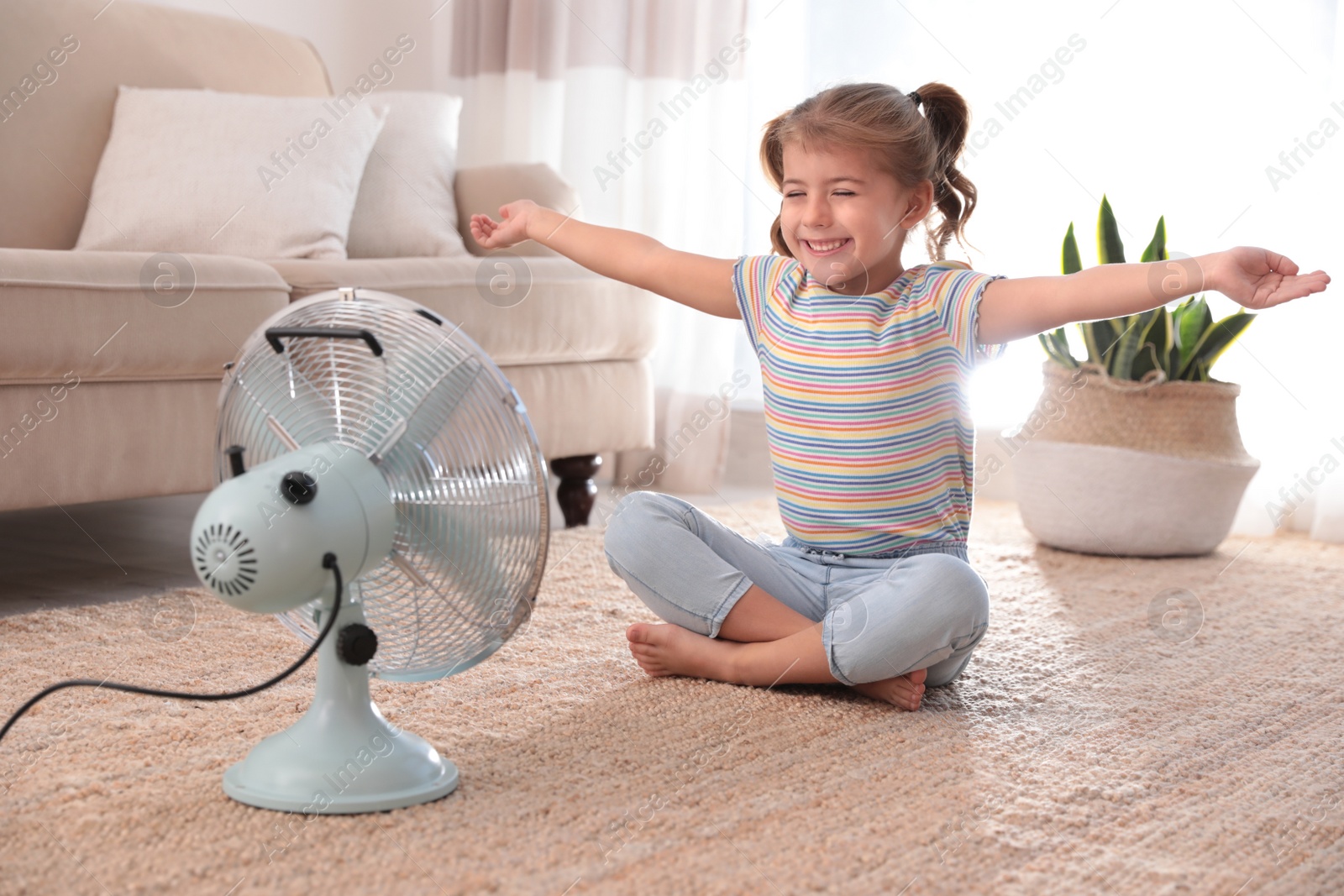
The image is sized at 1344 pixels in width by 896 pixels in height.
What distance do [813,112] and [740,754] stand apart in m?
0.67

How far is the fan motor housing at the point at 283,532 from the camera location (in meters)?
0.86

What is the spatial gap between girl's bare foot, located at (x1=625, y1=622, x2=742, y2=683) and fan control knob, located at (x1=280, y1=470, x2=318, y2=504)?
0.51m

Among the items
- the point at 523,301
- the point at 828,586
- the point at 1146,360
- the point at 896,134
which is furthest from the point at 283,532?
the point at 1146,360

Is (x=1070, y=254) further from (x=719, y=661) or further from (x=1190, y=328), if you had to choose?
(x=719, y=661)

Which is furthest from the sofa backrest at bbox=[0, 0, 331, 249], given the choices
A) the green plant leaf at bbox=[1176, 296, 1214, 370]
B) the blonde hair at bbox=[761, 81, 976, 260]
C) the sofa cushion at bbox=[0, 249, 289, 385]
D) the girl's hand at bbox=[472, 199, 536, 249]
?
the green plant leaf at bbox=[1176, 296, 1214, 370]

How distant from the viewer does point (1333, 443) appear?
2471mm

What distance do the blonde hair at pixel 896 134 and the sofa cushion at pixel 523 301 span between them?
0.68 m

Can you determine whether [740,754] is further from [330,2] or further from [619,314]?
[330,2]

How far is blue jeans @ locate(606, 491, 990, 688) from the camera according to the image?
122 centimetres

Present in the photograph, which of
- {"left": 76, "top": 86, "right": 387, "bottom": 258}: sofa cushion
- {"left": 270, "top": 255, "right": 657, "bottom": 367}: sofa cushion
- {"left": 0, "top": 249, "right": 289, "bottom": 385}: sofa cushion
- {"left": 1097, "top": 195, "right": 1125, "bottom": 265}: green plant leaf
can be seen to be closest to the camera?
{"left": 0, "top": 249, "right": 289, "bottom": 385}: sofa cushion

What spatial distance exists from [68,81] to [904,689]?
1.90 metres

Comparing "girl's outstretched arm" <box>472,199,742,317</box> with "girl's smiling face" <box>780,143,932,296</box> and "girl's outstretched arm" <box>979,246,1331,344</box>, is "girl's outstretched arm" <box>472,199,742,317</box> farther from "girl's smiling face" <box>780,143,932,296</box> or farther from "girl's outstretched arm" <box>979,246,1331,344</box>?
"girl's outstretched arm" <box>979,246,1331,344</box>

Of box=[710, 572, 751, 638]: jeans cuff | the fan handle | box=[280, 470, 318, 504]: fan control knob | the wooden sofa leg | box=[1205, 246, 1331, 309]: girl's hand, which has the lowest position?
the wooden sofa leg

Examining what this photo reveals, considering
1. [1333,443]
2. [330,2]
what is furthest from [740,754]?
[330,2]
